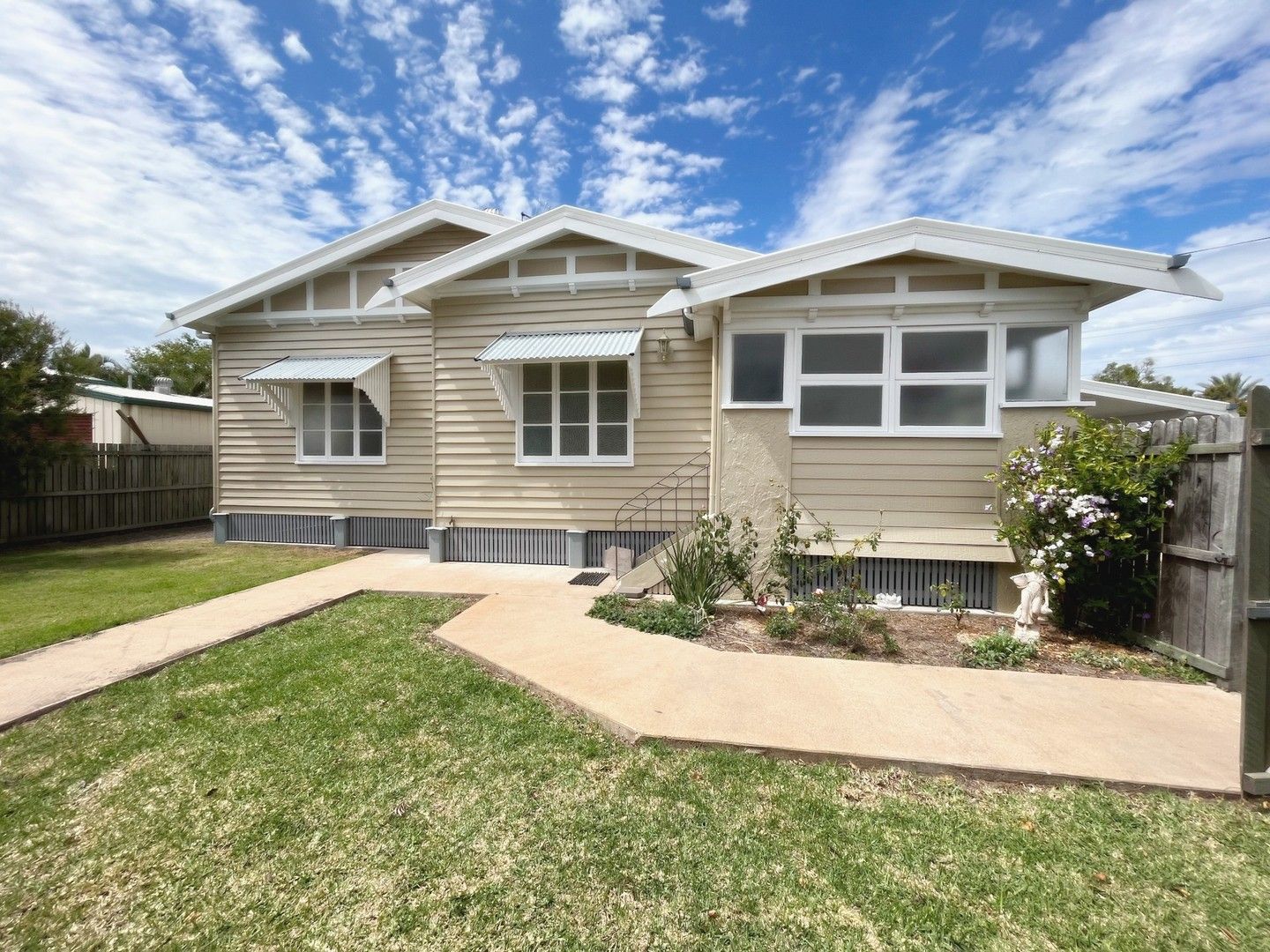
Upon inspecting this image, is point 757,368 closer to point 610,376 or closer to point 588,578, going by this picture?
point 610,376

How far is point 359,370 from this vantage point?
27.0 feet

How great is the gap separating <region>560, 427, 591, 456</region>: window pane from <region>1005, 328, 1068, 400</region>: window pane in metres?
5.25

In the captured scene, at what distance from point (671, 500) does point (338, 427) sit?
606 cm

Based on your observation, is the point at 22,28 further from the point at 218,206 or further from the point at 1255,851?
the point at 1255,851

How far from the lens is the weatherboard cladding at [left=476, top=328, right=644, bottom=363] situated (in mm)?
7055

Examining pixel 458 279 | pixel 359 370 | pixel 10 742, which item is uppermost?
pixel 458 279

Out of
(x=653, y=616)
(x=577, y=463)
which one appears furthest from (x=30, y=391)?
(x=653, y=616)

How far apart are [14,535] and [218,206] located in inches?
284

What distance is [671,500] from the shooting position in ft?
25.0

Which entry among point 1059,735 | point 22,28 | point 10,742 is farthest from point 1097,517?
point 22,28

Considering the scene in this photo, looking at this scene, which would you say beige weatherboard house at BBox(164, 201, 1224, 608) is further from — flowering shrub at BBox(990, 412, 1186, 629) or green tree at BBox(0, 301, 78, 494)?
green tree at BBox(0, 301, 78, 494)

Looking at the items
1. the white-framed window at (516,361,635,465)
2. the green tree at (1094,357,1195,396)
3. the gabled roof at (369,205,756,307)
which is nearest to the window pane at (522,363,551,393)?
the white-framed window at (516,361,635,465)

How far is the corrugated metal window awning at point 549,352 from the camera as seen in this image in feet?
23.2

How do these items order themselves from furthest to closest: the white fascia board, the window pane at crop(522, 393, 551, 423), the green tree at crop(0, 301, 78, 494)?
the white fascia board < the green tree at crop(0, 301, 78, 494) < the window pane at crop(522, 393, 551, 423)
